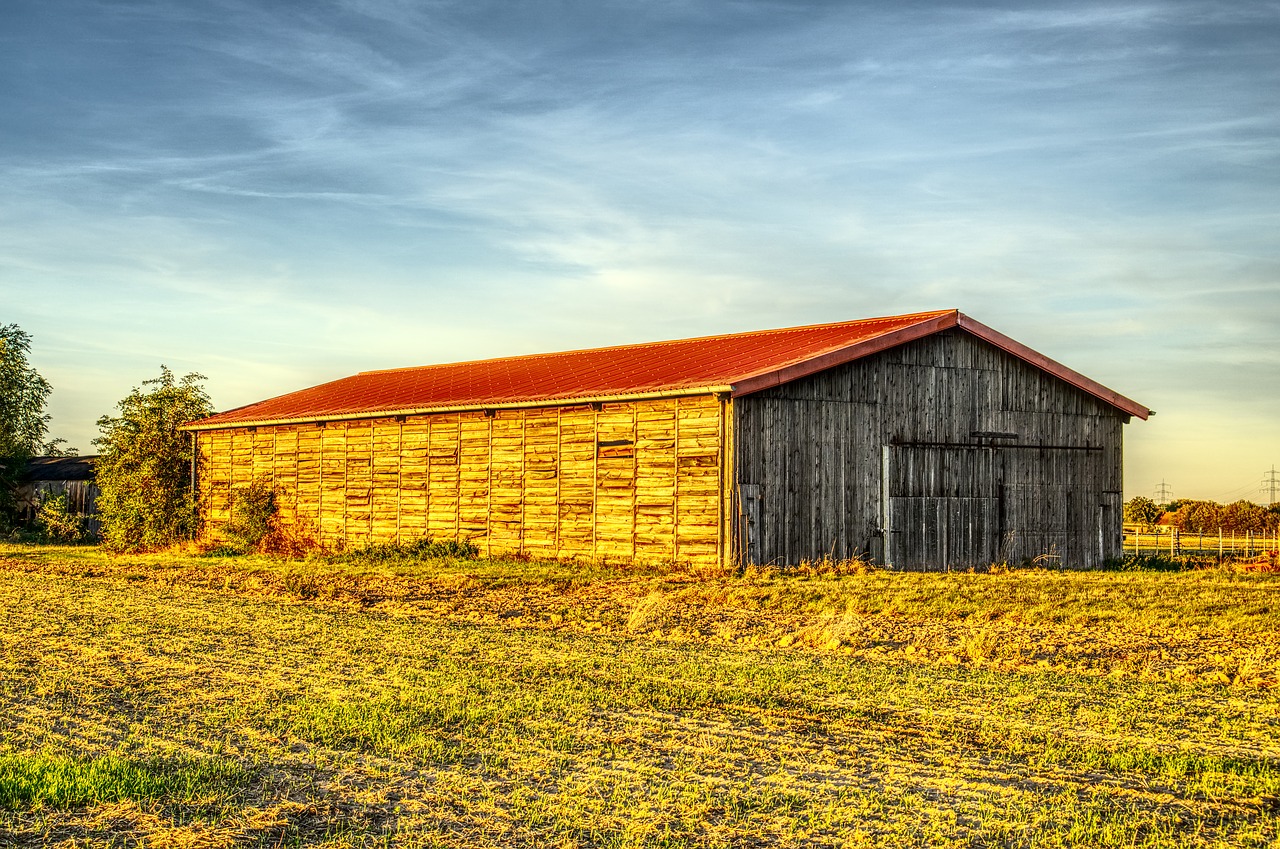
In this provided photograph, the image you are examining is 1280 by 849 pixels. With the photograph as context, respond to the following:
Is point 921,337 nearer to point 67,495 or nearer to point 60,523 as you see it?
point 60,523

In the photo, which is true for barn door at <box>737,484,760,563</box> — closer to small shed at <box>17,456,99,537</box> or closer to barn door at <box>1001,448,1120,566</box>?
barn door at <box>1001,448,1120,566</box>

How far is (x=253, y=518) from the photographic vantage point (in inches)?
1278

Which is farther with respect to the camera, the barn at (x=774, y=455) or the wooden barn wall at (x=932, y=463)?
the wooden barn wall at (x=932, y=463)

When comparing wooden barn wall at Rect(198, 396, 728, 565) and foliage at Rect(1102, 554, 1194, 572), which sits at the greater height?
wooden barn wall at Rect(198, 396, 728, 565)

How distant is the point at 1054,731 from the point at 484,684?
468cm

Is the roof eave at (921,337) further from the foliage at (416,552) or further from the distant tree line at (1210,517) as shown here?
the distant tree line at (1210,517)

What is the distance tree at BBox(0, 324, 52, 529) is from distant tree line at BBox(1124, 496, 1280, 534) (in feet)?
150

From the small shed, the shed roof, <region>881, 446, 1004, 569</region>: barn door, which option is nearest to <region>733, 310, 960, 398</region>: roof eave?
<region>881, 446, 1004, 569</region>: barn door

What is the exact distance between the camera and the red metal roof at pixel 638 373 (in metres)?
23.4

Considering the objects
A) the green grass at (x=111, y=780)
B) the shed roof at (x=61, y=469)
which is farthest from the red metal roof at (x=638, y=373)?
the green grass at (x=111, y=780)

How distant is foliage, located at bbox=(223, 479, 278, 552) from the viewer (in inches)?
1273

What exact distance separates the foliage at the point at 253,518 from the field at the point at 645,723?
14.6m

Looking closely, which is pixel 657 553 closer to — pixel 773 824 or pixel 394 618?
pixel 394 618

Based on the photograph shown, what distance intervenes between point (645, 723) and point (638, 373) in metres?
18.0
